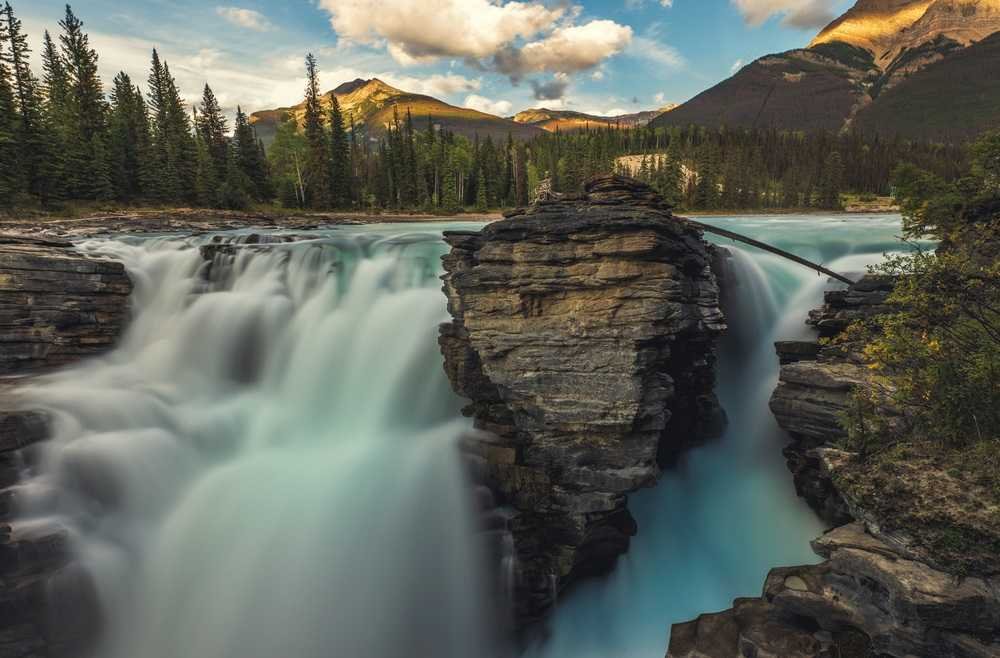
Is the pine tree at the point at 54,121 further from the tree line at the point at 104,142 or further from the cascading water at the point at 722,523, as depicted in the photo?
the cascading water at the point at 722,523

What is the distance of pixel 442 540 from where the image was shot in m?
10.8

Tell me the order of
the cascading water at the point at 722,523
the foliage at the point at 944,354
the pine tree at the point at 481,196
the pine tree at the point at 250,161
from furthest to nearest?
1. the pine tree at the point at 481,196
2. the pine tree at the point at 250,161
3. the cascading water at the point at 722,523
4. the foliage at the point at 944,354

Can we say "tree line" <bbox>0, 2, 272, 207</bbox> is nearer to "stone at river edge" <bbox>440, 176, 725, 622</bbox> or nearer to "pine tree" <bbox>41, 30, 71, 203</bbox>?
"pine tree" <bbox>41, 30, 71, 203</bbox>

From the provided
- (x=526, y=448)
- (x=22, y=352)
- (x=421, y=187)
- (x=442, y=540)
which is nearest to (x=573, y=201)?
(x=526, y=448)

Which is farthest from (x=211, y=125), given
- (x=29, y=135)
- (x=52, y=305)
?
(x=52, y=305)

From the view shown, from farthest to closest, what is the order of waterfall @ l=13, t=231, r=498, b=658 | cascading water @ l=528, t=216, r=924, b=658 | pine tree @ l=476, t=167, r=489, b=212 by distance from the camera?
pine tree @ l=476, t=167, r=489, b=212 → cascading water @ l=528, t=216, r=924, b=658 → waterfall @ l=13, t=231, r=498, b=658

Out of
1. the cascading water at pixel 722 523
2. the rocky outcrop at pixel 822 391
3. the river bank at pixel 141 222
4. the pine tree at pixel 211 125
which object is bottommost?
the cascading water at pixel 722 523

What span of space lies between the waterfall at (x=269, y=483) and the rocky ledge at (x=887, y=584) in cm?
574

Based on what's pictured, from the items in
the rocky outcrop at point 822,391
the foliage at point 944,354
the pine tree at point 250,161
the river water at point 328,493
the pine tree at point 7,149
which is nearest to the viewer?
the foliage at point 944,354

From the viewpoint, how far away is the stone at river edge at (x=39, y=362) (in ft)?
28.2

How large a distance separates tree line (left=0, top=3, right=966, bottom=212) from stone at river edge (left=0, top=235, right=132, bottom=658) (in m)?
29.7

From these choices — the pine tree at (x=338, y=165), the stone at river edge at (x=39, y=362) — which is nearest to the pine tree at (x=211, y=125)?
the pine tree at (x=338, y=165)

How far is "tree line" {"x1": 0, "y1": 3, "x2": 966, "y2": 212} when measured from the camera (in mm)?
40250

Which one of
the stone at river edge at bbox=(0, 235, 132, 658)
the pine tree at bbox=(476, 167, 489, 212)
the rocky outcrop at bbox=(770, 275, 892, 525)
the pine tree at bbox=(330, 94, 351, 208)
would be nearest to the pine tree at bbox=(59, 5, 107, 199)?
the pine tree at bbox=(330, 94, 351, 208)
